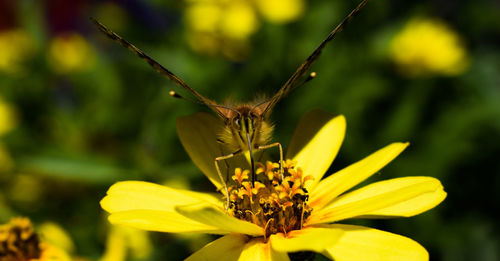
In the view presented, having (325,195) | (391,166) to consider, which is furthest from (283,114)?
(325,195)

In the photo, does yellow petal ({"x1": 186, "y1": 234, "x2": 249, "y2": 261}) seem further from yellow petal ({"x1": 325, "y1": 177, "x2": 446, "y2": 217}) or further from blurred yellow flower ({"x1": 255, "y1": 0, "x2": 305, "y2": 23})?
blurred yellow flower ({"x1": 255, "y1": 0, "x2": 305, "y2": 23})

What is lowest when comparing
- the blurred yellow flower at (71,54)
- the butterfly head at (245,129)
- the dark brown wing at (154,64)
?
the butterfly head at (245,129)

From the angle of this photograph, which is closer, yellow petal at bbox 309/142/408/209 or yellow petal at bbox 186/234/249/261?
yellow petal at bbox 186/234/249/261

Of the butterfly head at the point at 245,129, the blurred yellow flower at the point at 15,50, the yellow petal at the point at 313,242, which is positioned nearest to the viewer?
the yellow petal at the point at 313,242

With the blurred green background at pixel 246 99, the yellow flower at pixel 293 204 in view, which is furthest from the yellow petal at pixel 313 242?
the blurred green background at pixel 246 99

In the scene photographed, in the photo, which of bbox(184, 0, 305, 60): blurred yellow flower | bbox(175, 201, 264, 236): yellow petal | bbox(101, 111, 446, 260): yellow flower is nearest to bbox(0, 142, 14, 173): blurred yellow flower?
bbox(184, 0, 305, 60): blurred yellow flower

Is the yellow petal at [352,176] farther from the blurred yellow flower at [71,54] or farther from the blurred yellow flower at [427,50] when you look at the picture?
the blurred yellow flower at [71,54]

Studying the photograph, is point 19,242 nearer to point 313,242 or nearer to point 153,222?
point 153,222
